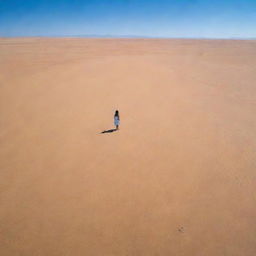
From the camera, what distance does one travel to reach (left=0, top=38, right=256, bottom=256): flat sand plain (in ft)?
19.7

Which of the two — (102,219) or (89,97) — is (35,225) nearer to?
(102,219)

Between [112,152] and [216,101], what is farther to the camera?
[216,101]

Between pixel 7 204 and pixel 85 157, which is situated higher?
pixel 85 157

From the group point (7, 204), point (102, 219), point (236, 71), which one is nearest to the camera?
point (102, 219)

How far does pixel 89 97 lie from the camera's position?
18172 millimetres

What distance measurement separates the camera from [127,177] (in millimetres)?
8320

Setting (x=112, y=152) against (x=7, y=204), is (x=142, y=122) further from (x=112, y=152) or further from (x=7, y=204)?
(x=7, y=204)

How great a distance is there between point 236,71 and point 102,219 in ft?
100

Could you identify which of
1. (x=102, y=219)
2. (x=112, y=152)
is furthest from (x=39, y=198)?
(x=112, y=152)

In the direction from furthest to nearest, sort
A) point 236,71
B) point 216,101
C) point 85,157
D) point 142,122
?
point 236,71 < point 216,101 < point 142,122 < point 85,157

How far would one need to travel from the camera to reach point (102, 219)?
21.4 ft

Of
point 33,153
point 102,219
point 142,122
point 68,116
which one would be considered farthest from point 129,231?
point 68,116

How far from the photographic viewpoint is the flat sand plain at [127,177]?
600 cm

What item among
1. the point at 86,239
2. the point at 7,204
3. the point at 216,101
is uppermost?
the point at 216,101
